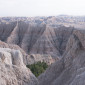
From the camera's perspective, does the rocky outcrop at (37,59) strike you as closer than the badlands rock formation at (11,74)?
No

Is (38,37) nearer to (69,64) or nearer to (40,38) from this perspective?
(40,38)

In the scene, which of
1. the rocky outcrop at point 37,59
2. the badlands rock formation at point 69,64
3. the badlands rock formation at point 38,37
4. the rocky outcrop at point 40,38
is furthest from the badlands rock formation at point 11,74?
the rocky outcrop at point 40,38

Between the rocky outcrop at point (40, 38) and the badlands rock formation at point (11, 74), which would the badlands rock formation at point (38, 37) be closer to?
the rocky outcrop at point (40, 38)

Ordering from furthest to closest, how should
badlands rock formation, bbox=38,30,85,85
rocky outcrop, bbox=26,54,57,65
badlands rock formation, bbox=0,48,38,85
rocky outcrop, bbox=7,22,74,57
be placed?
rocky outcrop, bbox=7,22,74,57
rocky outcrop, bbox=26,54,57,65
badlands rock formation, bbox=38,30,85,85
badlands rock formation, bbox=0,48,38,85

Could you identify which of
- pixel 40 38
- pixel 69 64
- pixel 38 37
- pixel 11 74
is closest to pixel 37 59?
pixel 40 38

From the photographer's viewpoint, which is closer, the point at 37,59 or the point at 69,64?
the point at 69,64

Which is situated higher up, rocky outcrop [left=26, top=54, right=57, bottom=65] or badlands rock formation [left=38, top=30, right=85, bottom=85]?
badlands rock formation [left=38, top=30, right=85, bottom=85]

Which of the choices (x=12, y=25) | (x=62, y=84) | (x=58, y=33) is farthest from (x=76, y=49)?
(x=12, y=25)

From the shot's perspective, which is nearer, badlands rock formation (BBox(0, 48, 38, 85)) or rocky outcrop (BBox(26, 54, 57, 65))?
badlands rock formation (BBox(0, 48, 38, 85))

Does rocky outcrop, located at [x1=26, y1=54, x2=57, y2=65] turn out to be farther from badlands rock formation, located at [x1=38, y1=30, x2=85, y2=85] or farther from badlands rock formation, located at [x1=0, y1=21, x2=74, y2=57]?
badlands rock formation, located at [x1=38, y1=30, x2=85, y2=85]

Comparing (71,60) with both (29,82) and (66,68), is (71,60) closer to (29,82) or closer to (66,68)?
(66,68)

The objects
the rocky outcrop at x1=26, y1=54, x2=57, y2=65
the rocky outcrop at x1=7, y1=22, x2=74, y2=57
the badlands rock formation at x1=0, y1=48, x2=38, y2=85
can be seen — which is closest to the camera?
the badlands rock formation at x1=0, y1=48, x2=38, y2=85

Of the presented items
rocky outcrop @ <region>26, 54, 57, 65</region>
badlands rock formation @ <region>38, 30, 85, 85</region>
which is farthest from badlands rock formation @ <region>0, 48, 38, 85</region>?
rocky outcrop @ <region>26, 54, 57, 65</region>
